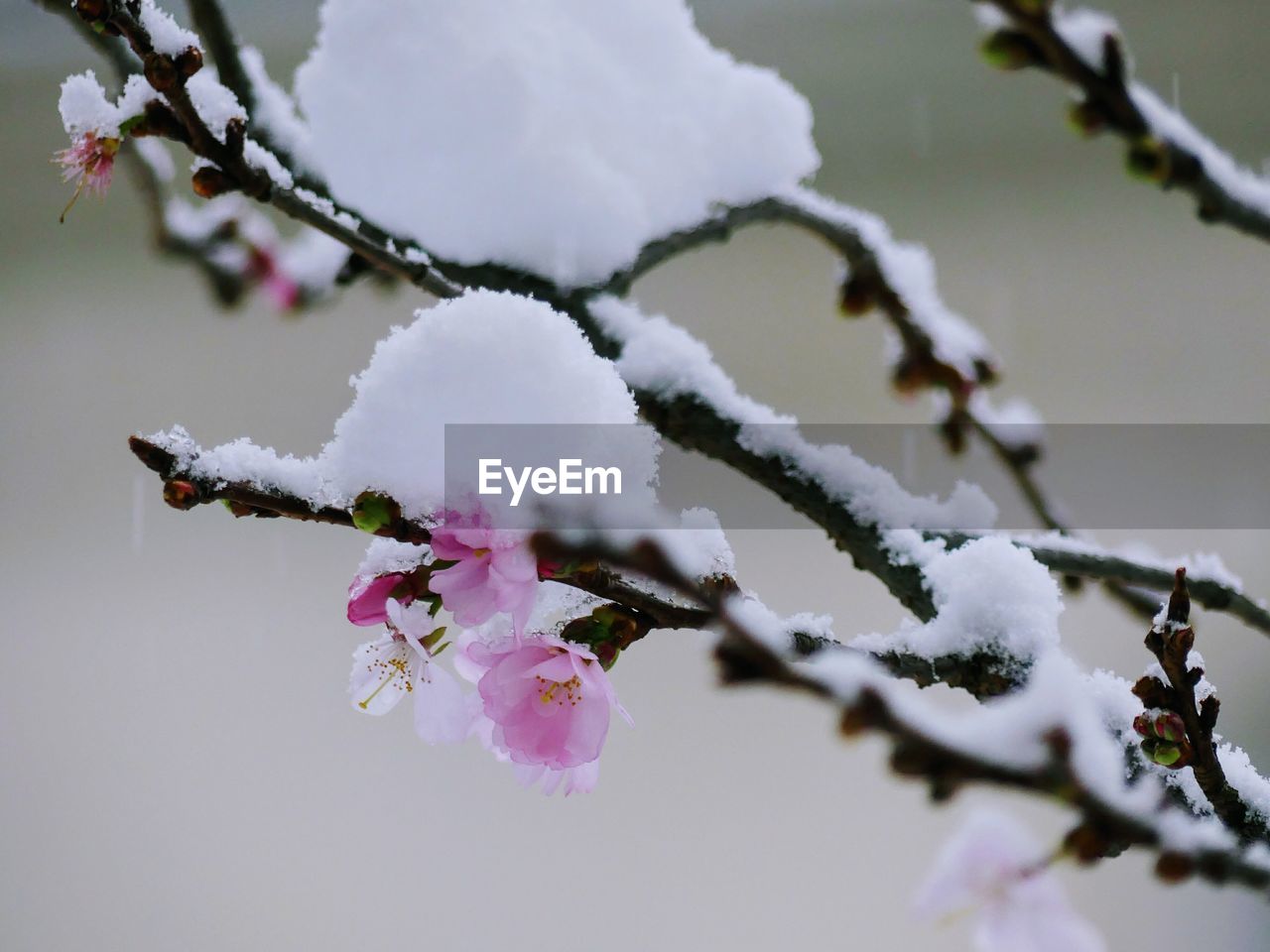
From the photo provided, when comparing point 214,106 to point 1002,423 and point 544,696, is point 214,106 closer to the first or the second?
point 544,696

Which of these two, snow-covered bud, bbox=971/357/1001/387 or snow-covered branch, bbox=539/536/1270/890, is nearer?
snow-covered branch, bbox=539/536/1270/890

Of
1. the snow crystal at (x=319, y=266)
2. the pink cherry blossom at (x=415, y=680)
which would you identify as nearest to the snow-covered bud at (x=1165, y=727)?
the pink cherry blossom at (x=415, y=680)

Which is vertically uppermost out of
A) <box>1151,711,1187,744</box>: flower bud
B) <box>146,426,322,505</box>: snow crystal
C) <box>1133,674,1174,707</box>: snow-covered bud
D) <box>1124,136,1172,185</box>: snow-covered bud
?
<box>1124,136,1172,185</box>: snow-covered bud

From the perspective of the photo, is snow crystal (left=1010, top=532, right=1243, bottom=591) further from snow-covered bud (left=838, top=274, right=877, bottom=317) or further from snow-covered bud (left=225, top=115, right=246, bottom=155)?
snow-covered bud (left=225, top=115, right=246, bottom=155)

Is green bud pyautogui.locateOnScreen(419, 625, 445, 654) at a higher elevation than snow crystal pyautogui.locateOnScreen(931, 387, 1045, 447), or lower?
lower

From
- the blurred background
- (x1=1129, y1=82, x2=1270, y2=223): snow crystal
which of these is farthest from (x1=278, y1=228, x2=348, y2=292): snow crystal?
the blurred background

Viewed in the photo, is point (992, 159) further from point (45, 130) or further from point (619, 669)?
point (45, 130)

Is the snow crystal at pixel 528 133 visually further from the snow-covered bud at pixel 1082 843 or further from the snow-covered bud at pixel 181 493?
the snow-covered bud at pixel 1082 843
